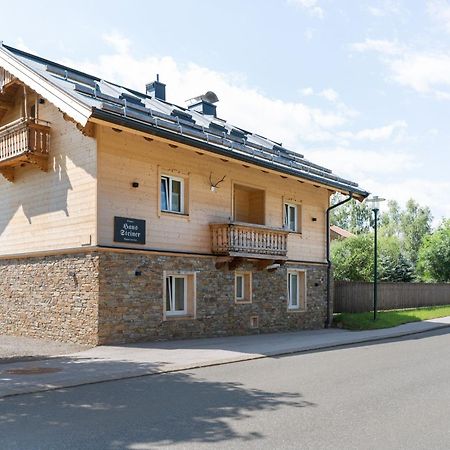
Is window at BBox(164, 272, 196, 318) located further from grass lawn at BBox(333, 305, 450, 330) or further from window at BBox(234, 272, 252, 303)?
grass lawn at BBox(333, 305, 450, 330)

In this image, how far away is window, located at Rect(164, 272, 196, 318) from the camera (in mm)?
16250

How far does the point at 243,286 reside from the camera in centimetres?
1881

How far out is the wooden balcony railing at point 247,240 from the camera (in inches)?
677

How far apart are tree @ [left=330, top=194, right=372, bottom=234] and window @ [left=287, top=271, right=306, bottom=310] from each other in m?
54.2

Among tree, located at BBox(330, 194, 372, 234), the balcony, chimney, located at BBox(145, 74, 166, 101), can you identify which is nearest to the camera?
the balcony

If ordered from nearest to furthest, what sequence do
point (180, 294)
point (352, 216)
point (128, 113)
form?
point (128, 113)
point (180, 294)
point (352, 216)

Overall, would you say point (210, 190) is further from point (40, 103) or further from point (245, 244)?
point (40, 103)

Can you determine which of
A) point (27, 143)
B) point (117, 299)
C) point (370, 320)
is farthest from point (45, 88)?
point (370, 320)

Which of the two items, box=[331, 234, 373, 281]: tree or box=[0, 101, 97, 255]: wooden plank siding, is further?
box=[331, 234, 373, 281]: tree

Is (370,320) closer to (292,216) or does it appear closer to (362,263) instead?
(292,216)

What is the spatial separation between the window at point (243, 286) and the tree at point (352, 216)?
57.2 metres

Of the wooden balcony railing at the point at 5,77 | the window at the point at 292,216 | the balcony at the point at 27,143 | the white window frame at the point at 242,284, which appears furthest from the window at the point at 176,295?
the wooden balcony railing at the point at 5,77

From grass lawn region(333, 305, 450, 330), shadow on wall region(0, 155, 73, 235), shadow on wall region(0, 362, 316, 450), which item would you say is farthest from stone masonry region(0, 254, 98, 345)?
grass lawn region(333, 305, 450, 330)

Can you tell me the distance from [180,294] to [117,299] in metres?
2.60
